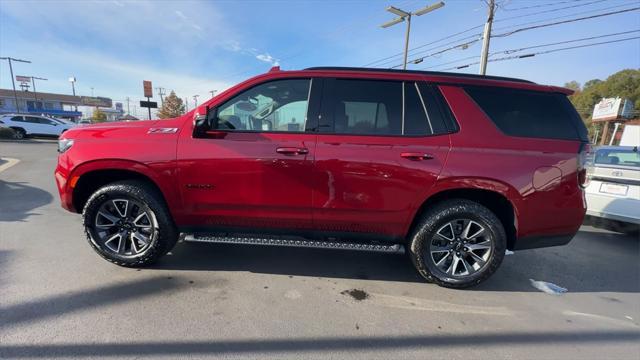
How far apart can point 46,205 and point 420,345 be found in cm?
604

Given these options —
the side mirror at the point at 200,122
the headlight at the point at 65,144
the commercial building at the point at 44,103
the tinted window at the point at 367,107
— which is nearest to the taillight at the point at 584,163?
the tinted window at the point at 367,107

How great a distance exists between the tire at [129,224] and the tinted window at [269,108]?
105cm

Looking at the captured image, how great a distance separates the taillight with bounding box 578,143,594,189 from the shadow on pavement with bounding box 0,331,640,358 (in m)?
1.31

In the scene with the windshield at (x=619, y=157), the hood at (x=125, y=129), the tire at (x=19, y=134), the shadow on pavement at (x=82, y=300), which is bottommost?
the shadow on pavement at (x=82, y=300)

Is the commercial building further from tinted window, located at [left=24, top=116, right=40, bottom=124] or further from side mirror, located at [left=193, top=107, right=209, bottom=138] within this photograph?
side mirror, located at [left=193, top=107, right=209, bottom=138]

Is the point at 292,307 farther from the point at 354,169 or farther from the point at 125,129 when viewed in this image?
the point at 125,129

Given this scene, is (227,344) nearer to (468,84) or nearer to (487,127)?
(487,127)

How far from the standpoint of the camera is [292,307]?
2.70 m

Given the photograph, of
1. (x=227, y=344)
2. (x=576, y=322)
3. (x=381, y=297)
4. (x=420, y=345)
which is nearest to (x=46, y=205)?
(x=227, y=344)

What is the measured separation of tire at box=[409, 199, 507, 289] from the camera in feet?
9.77

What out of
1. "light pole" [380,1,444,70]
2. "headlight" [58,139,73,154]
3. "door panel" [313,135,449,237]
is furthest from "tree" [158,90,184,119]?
"door panel" [313,135,449,237]

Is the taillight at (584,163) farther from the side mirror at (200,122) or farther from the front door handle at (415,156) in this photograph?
the side mirror at (200,122)

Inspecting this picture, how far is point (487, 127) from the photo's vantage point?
9.59 ft

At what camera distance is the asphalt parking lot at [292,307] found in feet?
7.34
